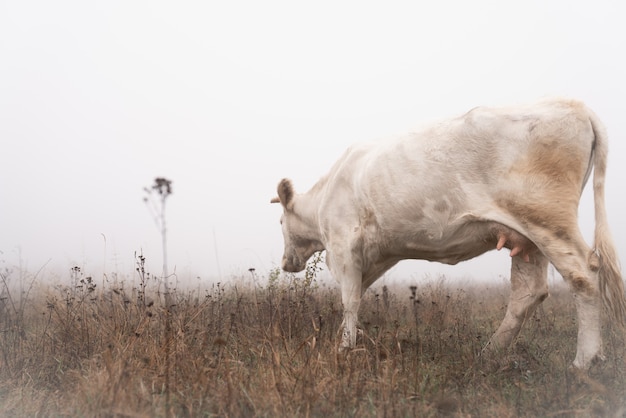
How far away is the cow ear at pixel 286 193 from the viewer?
763 centimetres

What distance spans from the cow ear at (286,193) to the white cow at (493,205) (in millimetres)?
1313

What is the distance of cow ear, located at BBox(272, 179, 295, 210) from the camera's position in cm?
763

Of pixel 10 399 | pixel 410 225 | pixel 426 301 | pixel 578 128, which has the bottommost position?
pixel 426 301

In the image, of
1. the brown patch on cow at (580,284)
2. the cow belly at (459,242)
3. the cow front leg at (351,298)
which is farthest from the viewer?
the cow front leg at (351,298)

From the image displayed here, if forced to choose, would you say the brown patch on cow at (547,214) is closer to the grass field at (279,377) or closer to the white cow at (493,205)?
the white cow at (493,205)

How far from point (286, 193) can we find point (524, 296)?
11.2ft

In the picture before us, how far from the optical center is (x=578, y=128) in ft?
15.9

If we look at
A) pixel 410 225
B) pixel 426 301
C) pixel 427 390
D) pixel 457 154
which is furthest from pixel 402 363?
pixel 426 301

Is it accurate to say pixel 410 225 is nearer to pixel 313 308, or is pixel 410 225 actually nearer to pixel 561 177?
pixel 561 177

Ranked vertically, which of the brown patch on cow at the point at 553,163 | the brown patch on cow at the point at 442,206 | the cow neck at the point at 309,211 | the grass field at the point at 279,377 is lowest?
the grass field at the point at 279,377

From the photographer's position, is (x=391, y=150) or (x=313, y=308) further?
(x=313, y=308)

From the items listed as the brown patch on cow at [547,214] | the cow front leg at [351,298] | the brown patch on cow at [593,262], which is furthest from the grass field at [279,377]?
the brown patch on cow at [547,214]

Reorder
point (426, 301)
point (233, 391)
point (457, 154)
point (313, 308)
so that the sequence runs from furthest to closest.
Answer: point (426, 301), point (313, 308), point (457, 154), point (233, 391)

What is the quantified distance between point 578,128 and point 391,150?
174cm
